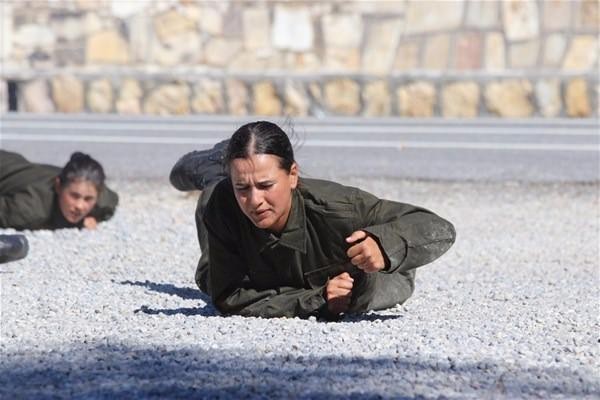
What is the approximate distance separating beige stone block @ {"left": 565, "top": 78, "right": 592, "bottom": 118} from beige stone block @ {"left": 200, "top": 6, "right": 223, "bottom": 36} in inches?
165

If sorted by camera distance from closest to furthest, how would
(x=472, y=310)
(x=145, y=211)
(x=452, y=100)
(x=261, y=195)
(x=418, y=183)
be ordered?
(x=261, y=195), (x=472, y=310), (x=145, y=211), (x=418, y=183), (x=452, y=100)

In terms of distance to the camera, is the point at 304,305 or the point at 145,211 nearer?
the point at 304,305

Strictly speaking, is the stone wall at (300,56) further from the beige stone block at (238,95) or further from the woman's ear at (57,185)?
the woman's ear at (57,185)

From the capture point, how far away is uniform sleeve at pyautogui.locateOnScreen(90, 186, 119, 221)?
27.3 feet

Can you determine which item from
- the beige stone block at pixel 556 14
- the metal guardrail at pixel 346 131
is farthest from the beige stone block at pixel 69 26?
the beige stone block at pixel 556 14

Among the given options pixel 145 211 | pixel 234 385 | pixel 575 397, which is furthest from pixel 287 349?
pixel 145 211

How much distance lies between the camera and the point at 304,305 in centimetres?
505

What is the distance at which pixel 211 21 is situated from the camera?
55.3 feet

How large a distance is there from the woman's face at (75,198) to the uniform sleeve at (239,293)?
3031 mm

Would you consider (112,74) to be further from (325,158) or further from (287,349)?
(287,349)

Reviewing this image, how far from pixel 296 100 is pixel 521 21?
9.00ft

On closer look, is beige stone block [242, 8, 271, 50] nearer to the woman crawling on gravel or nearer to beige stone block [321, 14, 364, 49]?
beige stone block [321, 14, 364, 49]

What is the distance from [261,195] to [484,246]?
10.3ft

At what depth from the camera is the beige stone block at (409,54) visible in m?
16.4
